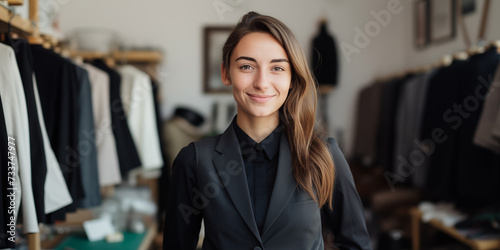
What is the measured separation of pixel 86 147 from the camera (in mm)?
1804

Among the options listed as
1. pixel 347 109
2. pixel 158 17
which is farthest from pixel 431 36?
pixel 158 17

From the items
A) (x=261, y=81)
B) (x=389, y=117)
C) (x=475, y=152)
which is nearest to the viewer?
(x=261, y=81)

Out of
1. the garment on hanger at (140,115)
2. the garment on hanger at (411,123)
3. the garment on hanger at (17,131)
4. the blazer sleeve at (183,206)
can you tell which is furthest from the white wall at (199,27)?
the blazer sleeve at (183,206)

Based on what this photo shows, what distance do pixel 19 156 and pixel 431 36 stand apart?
308 centimetres

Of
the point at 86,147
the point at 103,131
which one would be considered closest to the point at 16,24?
the point at 86,147

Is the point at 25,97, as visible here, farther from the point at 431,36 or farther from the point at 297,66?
the point at 431,36

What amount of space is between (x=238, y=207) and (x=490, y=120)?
5.38 ft

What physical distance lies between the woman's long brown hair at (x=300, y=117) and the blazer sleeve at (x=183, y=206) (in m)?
0.23

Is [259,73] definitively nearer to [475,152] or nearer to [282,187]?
[282,187]

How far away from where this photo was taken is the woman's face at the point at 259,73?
0.80 meters

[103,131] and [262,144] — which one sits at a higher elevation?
[262,144]

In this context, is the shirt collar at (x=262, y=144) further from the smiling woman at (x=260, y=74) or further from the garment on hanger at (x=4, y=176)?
the garment on hanger at (x=4, y=176)

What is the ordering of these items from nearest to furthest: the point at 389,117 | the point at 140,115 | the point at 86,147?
the point at 86,147
the point at 140,115
the point at 389,117

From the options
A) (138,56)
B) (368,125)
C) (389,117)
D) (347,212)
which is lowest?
(368,125)
